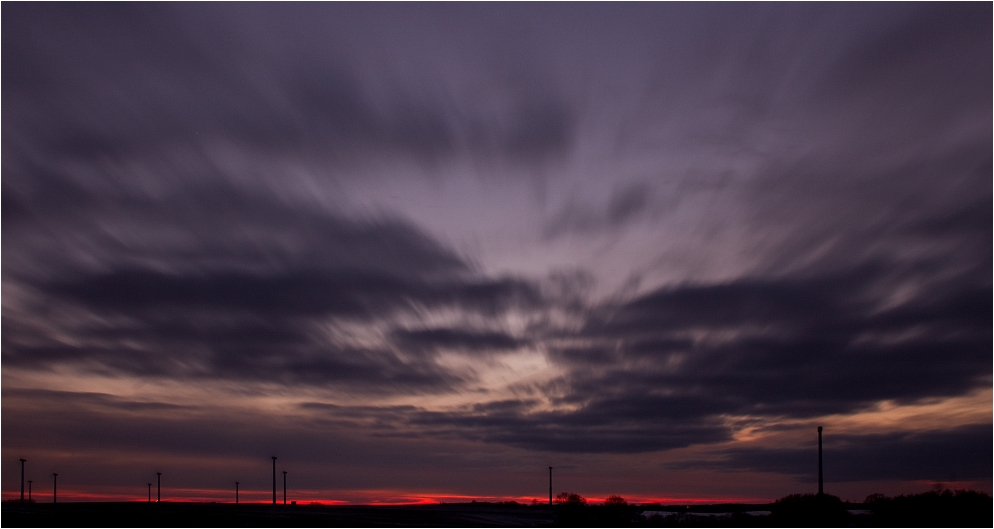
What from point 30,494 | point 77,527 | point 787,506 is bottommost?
point 30,494

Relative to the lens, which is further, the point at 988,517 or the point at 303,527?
the point at 988,517

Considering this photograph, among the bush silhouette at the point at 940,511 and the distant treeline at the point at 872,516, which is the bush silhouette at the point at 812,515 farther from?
the bush silhouette at the point at 940,511

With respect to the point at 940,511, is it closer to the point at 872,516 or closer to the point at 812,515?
the point at 872,516

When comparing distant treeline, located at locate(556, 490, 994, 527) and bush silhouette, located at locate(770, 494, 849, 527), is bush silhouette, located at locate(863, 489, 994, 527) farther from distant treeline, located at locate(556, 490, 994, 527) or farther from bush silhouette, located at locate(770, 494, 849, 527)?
bush silhouette, located at locate(770, 494, 849, 527)

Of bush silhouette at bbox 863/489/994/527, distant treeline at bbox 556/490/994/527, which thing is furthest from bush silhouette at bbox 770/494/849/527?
bush silhouette at bbox 863/489/994/527

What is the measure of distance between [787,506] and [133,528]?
1929 inches

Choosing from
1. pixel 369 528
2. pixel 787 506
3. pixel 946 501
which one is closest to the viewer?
pixel 369 528

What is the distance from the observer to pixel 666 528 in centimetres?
4450

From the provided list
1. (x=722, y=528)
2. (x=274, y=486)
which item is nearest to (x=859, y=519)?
(x=722, y=528)

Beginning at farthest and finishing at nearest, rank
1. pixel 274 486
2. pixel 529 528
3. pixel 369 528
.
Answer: pixel 274 486, pixel 529 528, pixel 369 528

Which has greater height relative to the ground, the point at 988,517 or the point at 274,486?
the point at 988,517

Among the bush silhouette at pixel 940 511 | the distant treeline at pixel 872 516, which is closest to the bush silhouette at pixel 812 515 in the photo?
the distant treeline at pixel 872 516

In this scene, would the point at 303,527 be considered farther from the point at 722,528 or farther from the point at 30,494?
the point at 30,494

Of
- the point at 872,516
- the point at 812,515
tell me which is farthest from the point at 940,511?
the point at 812,515
